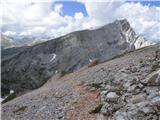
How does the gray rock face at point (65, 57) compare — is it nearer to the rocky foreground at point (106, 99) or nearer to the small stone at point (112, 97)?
the rocky foreground at point (106, 99)

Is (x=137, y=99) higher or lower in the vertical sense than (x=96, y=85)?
lower

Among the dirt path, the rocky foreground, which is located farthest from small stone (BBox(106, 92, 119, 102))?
the dirt path

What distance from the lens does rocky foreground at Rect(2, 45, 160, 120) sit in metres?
23.0

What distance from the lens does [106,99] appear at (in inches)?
1022

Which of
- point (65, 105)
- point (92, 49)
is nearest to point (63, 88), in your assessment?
point (65, 105)

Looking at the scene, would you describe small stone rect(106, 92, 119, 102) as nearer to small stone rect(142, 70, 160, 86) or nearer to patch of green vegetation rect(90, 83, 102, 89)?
small stone rect(142, 70, 160, 86)

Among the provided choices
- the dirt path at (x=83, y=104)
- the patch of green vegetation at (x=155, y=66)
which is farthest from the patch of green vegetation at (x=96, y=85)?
the patch of green vegetation at (x=155, y=66)

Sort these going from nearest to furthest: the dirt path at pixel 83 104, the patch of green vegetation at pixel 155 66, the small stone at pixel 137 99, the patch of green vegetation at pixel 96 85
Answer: the small stone at pixel 137 99 → the dirt path at pixel 83 104 → the patch of green vegetation at pixel 155 66 → the patch of green vegetation at pixel 96 85

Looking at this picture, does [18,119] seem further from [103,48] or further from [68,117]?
[103,48]

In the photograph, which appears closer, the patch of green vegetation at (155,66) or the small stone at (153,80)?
the small stone at (153,80)

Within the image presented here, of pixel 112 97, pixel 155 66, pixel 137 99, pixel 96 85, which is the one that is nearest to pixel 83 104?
pixel 112 97

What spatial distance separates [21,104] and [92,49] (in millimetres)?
159275

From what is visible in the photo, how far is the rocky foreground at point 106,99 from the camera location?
23.0 meters

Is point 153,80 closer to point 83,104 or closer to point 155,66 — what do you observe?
point 155,66
